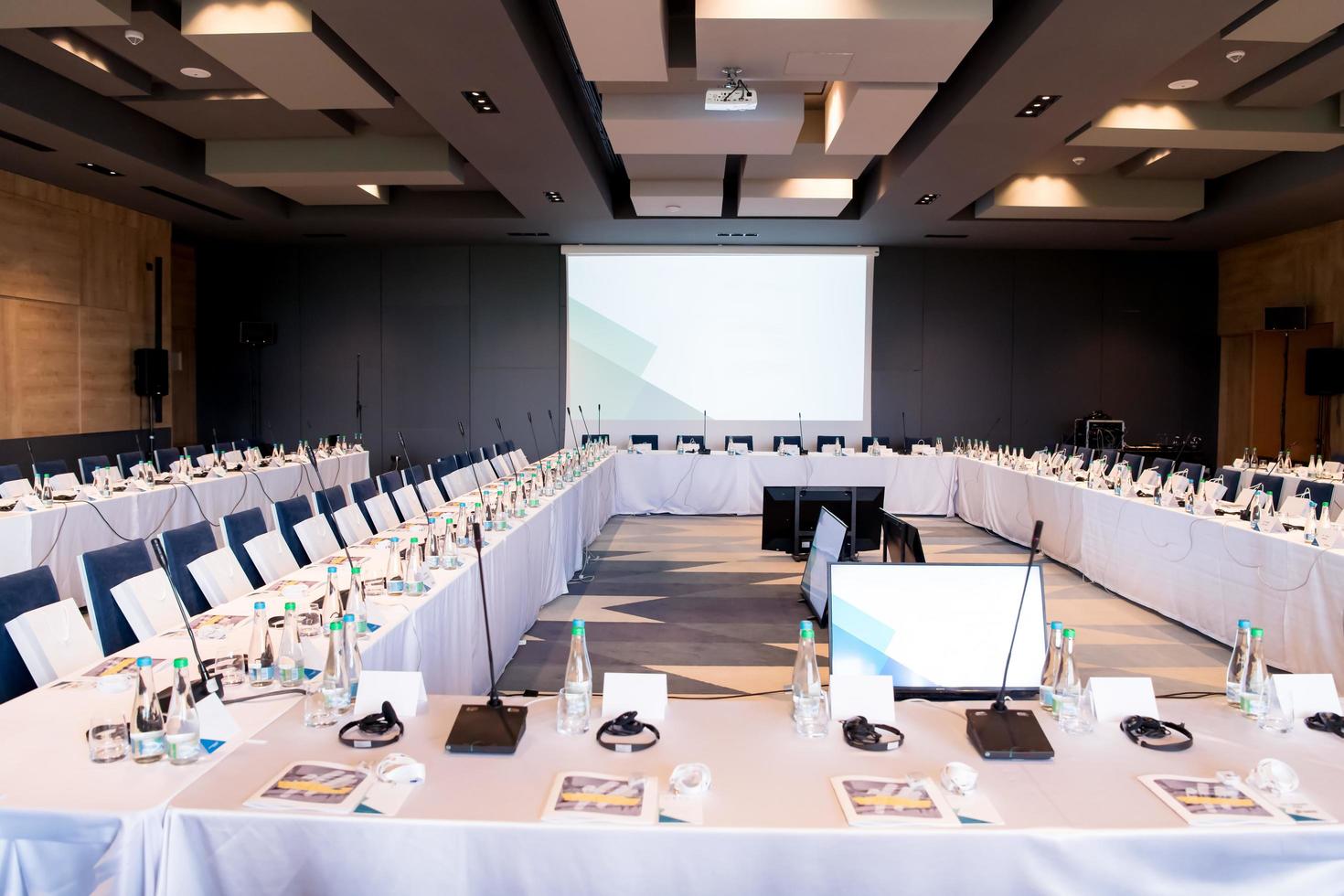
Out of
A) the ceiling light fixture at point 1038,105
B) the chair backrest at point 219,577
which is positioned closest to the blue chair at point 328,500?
the chair backrest at point 219,577

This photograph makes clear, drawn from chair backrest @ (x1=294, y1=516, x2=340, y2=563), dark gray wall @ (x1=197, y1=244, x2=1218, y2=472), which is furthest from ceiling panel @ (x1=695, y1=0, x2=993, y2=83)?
dark gray wall @ (x1=197, y1=244, x2=1218, y2=472)

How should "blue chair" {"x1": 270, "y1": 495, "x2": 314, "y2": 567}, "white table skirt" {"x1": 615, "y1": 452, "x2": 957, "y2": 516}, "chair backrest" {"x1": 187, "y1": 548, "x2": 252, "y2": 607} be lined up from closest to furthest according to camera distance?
1. "chair backrest" {"x1": 187, "y1": 548, "x2": 252, "y2": 607}
2. "blue chair" {"x1": 270, "y1": 495, "x2": 314, "y2": 567}
3. "white table skirt" {"x1": 615, "y1": 452, "x2": 957, "y2": 516}

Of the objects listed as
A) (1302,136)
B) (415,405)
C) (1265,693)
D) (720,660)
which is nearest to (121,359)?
(415,405)

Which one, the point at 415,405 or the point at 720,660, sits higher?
the point at 415,405

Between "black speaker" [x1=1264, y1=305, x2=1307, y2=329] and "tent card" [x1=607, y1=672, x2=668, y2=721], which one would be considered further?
"black speaker" [x1=1264, y1=305, x2=1307, y2=329]

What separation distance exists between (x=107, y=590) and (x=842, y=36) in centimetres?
450

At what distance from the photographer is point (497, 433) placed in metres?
12.4

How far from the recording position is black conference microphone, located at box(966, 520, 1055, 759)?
5.74 feet

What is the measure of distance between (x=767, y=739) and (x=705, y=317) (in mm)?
10530

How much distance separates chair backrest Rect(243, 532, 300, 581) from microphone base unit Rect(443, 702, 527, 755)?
2165 millimetres

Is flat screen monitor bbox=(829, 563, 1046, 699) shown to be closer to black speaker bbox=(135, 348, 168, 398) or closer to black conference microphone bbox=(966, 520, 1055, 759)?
black conference microphone bbox=(966, 520, 1055, 759)

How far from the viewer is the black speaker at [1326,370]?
980cm

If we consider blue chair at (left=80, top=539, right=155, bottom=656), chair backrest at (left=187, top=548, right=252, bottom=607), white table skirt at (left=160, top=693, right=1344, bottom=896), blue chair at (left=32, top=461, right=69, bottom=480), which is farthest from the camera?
blue chair at (left=32, top=461, right=69, bottom=480)

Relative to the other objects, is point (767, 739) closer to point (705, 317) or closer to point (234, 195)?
point (234, 195)
